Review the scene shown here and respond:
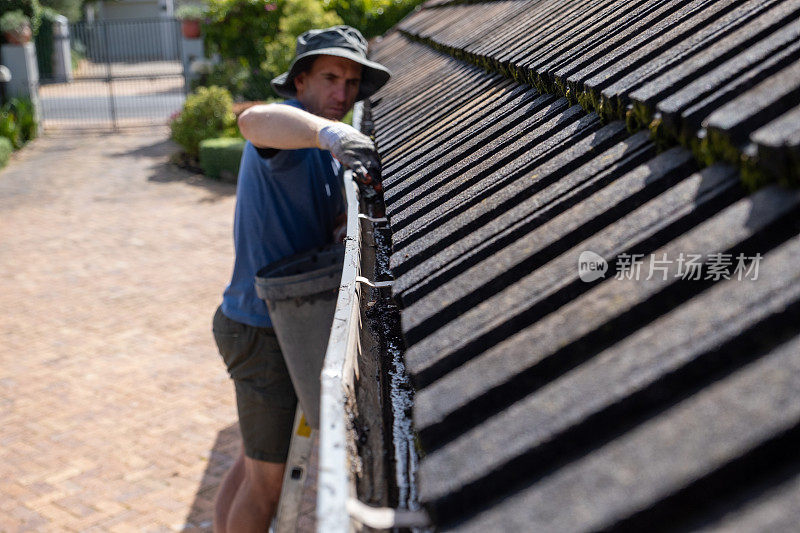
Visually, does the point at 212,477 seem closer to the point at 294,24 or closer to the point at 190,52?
the point at 294,24

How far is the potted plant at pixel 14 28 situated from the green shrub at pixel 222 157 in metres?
6.96

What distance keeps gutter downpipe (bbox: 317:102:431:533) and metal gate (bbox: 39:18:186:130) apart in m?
15.1

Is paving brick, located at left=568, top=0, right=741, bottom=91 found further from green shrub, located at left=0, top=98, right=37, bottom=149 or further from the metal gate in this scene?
green shrub, located at left=0, top=98, right=37, bottom=149

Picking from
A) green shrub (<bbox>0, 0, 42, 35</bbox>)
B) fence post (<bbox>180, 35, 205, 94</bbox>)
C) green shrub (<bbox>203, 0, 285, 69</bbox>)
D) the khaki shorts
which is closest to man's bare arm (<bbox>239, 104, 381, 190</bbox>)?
the khaki shorts

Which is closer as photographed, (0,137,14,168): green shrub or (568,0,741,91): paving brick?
(568,0,741,91): paving brick

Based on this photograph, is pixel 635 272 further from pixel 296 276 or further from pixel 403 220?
pixel 296 276

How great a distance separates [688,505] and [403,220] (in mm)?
1211

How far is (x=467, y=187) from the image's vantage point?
201 cm

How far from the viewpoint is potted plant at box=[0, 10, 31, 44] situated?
18.0 m

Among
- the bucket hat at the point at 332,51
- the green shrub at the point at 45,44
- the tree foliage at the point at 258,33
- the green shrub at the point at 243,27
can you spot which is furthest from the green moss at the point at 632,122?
the green shrub at the point at 45,44

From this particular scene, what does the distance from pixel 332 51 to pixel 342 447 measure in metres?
2.57

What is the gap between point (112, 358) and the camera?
7.22 meters

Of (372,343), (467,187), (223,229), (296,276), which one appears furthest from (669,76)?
(223,229)

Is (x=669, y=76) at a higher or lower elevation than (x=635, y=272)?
higher
